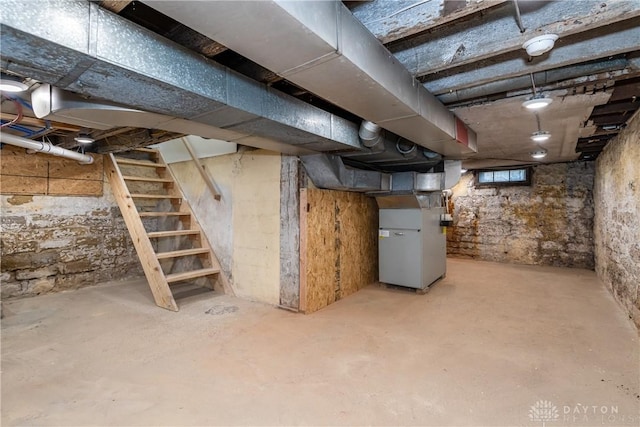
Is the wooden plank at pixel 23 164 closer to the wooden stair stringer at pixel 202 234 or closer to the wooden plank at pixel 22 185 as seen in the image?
the wooden plank at pixel 22 185

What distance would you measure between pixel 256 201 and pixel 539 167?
523 cm

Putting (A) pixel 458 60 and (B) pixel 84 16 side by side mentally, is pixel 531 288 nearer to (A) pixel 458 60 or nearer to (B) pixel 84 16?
(A) pixel 458 60

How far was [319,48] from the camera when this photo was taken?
1.14 meters

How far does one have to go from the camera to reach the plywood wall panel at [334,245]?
10.3 feet

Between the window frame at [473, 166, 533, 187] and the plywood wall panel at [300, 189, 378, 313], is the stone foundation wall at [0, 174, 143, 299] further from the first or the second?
the window frame at [473, 166, 533, 187]

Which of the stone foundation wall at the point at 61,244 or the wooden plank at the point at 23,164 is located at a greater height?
the wooden plank at the point at 23,164

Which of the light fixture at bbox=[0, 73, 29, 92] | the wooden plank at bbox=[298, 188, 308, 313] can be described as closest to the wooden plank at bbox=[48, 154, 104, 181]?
the light fixture at bbox=[0, 73, 29, 92]

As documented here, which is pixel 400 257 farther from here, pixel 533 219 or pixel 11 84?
→ pixel 11 84

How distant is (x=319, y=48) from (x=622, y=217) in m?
3.75

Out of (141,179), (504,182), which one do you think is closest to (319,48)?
(141,179)

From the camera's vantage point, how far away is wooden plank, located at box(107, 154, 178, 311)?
324 cm

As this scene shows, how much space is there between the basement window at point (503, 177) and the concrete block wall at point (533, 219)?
101 millimetres

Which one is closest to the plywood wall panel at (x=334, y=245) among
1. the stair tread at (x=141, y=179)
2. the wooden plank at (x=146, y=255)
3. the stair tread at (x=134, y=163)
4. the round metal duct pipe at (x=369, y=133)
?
the round metal duct pipe at (x=369, y=133)

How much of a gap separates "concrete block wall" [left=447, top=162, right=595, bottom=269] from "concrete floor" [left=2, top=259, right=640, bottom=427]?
2.10 m
